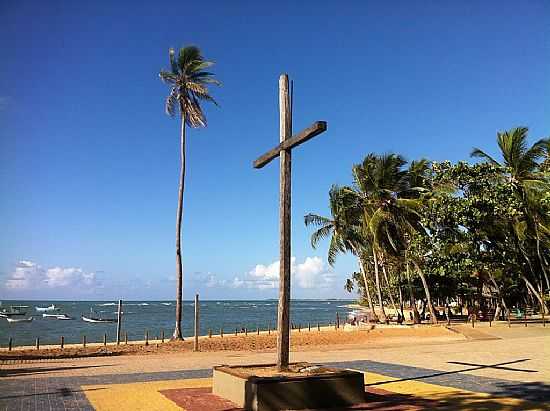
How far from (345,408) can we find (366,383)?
2.78 metres

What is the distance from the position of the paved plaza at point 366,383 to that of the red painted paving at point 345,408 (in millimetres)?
16

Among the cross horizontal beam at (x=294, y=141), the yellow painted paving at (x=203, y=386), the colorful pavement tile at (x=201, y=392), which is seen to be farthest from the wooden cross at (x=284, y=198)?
the yellow painted paving at (x=203, y=386)

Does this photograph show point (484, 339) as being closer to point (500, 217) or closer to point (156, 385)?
point (500, 217)

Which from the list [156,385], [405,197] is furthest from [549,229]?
[156,385]

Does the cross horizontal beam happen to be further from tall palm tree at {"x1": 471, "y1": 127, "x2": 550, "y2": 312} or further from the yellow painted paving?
tall palm tree at {"x1": 471, "y1": 127, "x2": 550, "y2": 312}

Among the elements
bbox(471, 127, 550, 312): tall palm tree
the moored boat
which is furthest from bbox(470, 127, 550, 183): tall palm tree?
the moored boat

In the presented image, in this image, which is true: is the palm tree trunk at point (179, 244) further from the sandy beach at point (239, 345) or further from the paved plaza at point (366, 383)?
the paved plaza at point (366, 383)

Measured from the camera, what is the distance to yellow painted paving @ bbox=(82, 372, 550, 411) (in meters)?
8.05

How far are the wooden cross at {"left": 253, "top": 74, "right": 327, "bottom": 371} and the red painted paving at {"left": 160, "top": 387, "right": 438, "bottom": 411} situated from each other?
1289 millimetres

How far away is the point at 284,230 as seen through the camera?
9.23 metres

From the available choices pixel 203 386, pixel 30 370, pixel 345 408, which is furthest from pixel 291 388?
pixel 30 370

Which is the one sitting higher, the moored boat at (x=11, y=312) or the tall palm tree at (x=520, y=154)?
the tall palm tree at (x=520, y=154)

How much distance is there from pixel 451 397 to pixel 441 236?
2500 cm

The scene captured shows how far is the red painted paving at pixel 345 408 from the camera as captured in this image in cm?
800
